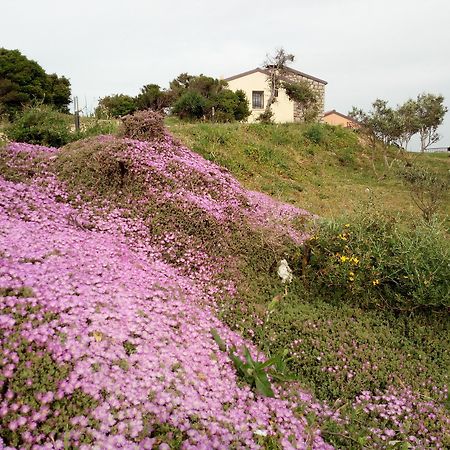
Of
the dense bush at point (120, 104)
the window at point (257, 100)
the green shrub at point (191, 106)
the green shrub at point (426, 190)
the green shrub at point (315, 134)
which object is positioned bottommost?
the green shrub at point (426, 190)

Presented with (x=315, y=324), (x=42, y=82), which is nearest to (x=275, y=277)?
(x=315, y=324)

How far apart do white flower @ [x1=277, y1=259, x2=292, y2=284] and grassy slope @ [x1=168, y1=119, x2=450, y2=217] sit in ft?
17.1

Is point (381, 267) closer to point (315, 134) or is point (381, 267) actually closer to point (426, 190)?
point (426, 190)

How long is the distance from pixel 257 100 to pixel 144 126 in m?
38.7

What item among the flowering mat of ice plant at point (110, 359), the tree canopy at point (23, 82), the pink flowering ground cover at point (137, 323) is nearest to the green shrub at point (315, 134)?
the pink flowering ground cover at point (137, 323)

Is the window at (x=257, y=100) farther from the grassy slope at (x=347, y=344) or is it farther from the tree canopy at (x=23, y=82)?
the grassy slope at (x=347, y=344)

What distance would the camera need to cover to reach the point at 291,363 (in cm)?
486

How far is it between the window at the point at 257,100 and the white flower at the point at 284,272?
133 feet

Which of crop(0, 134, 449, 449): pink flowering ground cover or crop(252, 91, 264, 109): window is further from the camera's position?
crop(252, 91, 264, 109): window

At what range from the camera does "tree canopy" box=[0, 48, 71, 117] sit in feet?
96.6

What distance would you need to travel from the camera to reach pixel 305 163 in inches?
778

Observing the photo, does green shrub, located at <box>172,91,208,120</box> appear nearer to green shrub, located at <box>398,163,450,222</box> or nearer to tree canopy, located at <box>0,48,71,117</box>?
tree canopy, located at <box>0,48,71,117</box>

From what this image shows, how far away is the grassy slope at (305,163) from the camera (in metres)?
14.9

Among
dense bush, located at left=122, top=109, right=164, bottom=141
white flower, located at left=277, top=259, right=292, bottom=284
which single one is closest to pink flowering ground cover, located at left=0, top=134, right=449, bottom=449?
white flower, located at left=277, top=259, right=292, bottom=284
